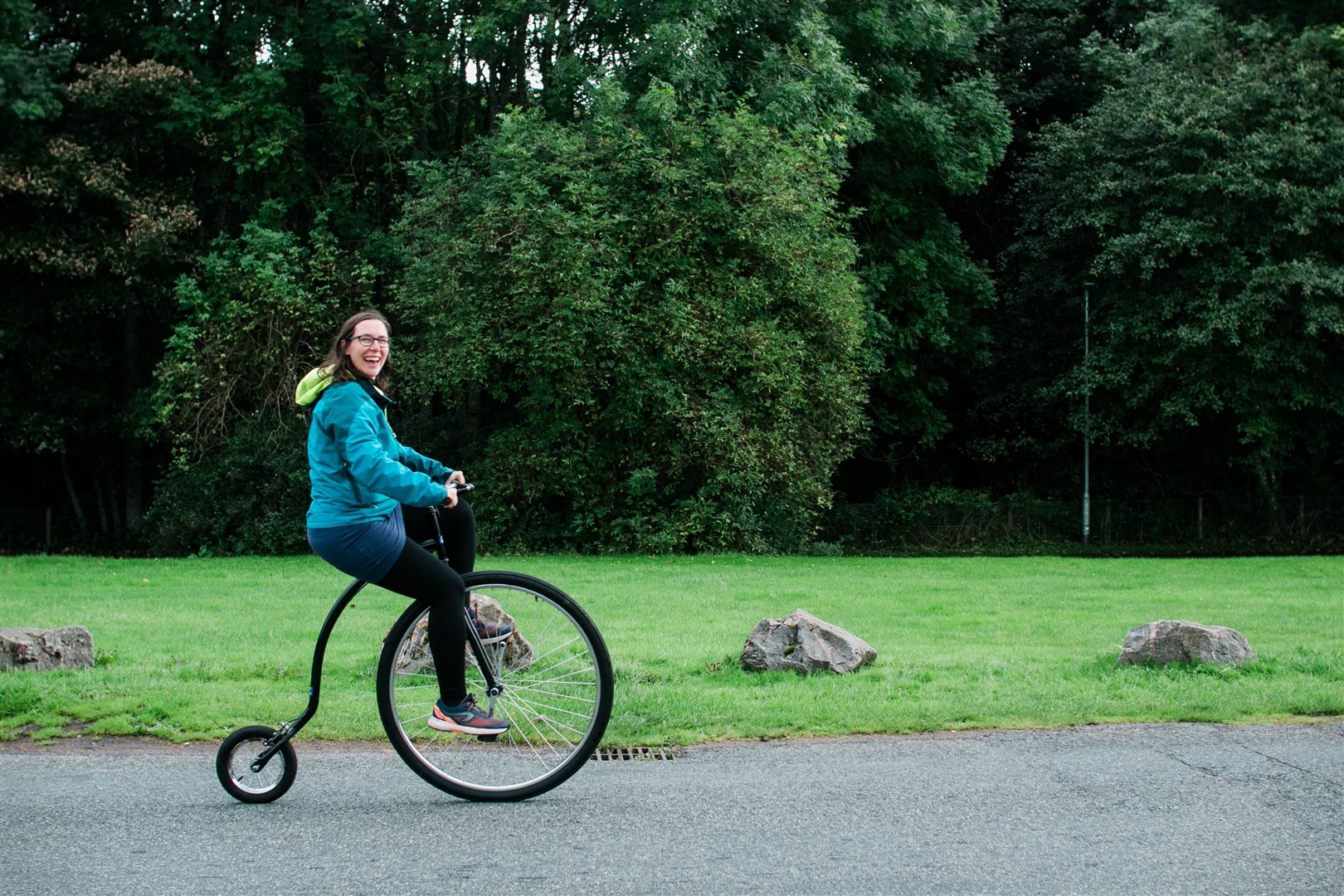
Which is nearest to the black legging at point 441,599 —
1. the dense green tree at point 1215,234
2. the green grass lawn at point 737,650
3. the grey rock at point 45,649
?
the green grass lawn at point 737,650

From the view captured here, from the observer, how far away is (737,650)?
934 cm

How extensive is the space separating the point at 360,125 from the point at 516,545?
11702 millimetres

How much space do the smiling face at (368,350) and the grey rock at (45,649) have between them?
13.8 ft

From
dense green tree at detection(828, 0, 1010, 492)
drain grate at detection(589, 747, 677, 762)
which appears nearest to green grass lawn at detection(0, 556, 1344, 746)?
drain grate at detection(589, 747, 677, 762)

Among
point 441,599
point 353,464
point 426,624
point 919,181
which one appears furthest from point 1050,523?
point 353,464

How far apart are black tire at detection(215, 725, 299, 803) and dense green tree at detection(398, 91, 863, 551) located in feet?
56.8

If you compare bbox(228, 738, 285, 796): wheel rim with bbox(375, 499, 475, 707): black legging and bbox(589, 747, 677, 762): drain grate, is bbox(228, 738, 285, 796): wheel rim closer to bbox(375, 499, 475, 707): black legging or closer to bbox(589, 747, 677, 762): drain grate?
bbox(375, 499, 475, 707): black legging

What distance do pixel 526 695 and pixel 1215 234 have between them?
28.0 meters

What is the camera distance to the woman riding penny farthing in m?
4.98

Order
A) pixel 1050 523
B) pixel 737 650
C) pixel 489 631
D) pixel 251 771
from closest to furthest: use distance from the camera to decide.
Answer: pixel 251 771
pixel 489 631
pixel 737 650
pixel 1050 523

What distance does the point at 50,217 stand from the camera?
2612 cm

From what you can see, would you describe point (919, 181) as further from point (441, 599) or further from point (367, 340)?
point (441, 599)

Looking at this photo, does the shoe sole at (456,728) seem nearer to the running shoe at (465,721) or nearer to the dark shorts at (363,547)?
the running shoe at (465,721)

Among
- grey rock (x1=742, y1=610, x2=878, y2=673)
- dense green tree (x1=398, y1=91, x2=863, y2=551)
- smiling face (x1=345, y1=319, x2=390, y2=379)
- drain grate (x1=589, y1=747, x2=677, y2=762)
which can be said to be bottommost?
drain grate (x1=589, y1=747, x2=677, y2=762)
